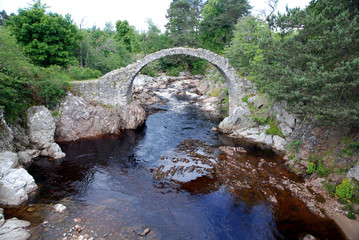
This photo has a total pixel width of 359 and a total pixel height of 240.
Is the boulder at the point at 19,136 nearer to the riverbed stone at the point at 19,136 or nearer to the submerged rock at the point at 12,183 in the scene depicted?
the riverbed stone at the point at 19,136

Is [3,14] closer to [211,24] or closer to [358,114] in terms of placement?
[211,24]

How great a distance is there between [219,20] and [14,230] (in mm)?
41450

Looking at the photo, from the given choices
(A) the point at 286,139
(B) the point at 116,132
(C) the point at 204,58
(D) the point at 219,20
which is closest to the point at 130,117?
(B) the point at 116,132

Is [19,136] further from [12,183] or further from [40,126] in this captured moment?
[12,183]

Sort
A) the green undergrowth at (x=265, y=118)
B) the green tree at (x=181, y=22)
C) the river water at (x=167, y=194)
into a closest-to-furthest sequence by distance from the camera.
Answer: the river water at (x=167, y=194), the green undergrowth at (x=265, y=118), the green tree at (x=181, y=22)

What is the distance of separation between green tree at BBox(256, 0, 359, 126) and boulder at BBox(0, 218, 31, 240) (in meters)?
10.9

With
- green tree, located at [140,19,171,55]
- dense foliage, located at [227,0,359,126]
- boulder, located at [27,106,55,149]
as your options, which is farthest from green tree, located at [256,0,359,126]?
green tree, located at [140,19,171,55]

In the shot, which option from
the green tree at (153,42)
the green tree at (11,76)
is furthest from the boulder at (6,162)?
the green tree at (153,42)

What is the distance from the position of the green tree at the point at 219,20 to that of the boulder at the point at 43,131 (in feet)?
111

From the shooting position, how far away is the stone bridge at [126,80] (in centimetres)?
1563

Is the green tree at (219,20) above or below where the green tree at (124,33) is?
above

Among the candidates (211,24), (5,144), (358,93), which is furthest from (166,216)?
(211,24)

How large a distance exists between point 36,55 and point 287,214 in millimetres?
19021

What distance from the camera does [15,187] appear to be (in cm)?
784
